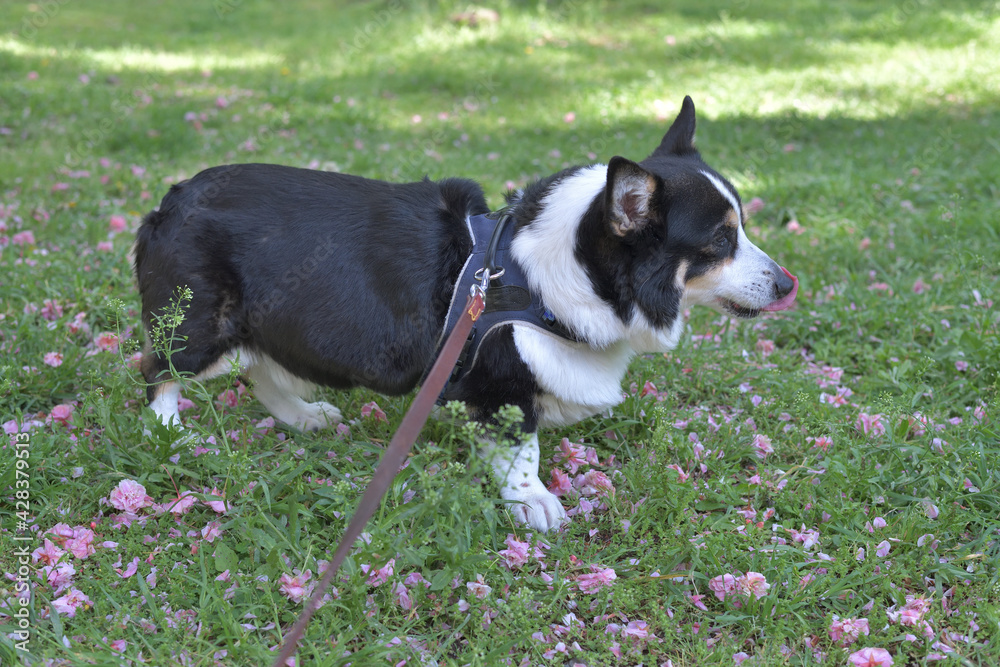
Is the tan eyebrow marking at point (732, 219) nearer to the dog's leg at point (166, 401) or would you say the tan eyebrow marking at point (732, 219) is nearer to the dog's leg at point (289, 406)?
the dog's leg at point (289, 406)

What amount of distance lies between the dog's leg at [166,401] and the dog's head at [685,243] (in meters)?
1.65

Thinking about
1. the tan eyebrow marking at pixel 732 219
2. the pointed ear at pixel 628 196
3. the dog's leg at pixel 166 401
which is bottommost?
the dog's leg at pixel 166 401

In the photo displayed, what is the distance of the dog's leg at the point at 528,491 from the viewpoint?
8.16 ft

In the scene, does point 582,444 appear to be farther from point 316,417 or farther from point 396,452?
point 396,452

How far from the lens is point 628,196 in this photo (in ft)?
7.19

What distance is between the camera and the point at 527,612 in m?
2.08

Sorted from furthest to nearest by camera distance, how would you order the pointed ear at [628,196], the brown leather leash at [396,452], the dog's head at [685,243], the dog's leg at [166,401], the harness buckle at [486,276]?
the dog's leg at [166,401] < the harness buckle at [486,276] < the dog's head at [685,243] < the pointed ear at [628,196] < the brown leather leash at [396,452]

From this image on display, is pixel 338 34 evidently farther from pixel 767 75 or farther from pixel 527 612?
pixel 527 612

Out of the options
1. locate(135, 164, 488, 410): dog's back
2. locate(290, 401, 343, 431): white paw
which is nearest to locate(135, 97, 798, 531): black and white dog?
locate(135, 164, 488, 410): dog's back

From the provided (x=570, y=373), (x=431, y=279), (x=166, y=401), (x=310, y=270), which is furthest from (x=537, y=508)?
(x=166, y=401)

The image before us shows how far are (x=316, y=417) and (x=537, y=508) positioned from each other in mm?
1047

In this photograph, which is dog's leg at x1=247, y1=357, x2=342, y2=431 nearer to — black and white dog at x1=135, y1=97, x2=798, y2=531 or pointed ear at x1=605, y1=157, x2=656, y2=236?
black and white dog at x1=135, y1=97, x2=798, y2=531

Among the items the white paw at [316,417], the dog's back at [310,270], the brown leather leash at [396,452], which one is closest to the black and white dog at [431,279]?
the dog's back at [310,270]

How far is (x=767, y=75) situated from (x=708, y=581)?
670 centimetres
